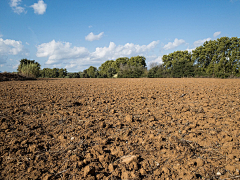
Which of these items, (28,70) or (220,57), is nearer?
(28,70)

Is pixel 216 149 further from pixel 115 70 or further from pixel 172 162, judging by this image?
pixel 115 70

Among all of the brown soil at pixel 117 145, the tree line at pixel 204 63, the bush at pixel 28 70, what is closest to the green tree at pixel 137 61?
the tree line at pixel 204 63

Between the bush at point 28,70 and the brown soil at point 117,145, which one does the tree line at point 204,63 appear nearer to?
the bush at point 28,70

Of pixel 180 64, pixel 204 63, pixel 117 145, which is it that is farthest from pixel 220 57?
pixel 117 145

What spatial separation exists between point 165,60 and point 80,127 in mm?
38431

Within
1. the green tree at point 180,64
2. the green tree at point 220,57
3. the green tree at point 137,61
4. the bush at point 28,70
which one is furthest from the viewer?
the green tree at point 137,61

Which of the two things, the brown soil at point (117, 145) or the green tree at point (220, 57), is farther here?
the green tree at point (220, 57)

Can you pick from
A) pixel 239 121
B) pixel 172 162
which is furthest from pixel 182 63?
pixel 172 162

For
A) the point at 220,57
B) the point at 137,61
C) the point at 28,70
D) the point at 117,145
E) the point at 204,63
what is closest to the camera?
the point at 117,145

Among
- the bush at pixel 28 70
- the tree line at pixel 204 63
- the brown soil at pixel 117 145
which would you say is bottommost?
the brown soil at pixel 117 145

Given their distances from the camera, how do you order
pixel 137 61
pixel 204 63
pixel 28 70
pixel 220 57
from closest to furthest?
pixel 28 70 → pixel 220 57 → pixel 204 63 → pixel 137 61

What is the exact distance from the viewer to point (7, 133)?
2561 mm

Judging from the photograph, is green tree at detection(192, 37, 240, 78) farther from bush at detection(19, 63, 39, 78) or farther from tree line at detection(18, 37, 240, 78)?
bush at detection(19, 63, 39, 78)

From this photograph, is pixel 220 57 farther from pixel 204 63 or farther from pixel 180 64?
pixel 180 64
